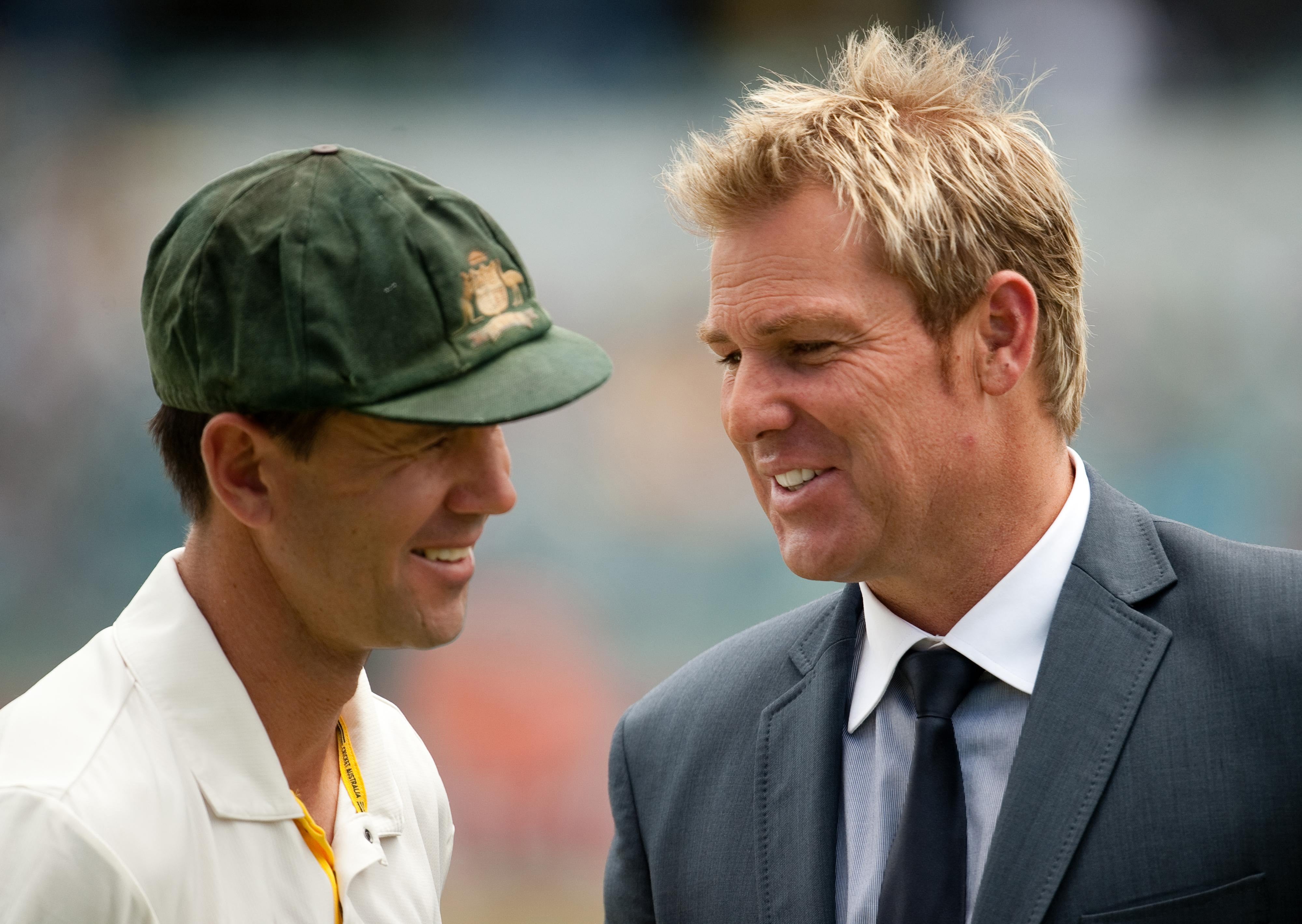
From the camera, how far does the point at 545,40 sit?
208 inches

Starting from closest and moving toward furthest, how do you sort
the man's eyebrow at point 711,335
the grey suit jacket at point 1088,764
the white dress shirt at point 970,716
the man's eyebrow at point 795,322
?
the grey suit jacket at point 1088,764 < the white dress shirt at point 970,716 < the man's eyebrow at point 795,322 < the man's eyebrow at point 711,335

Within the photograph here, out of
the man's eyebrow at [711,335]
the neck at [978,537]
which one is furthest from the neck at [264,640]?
the neck at [978,537]

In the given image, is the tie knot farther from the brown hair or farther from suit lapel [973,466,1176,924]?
the brown hair

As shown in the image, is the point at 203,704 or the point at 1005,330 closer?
the point at 203,704

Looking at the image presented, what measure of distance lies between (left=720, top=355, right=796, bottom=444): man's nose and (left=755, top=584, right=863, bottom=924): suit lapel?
0.43 metres

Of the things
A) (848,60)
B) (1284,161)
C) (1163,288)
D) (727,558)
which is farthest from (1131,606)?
(1284,161)

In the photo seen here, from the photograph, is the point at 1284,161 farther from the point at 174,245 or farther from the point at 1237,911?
the point at 174,245

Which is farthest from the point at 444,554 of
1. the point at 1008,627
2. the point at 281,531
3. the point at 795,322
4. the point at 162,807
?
the point at 1008,627

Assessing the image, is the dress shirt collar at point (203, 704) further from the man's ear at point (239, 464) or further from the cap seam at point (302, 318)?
the cap seam at point (302, 318)

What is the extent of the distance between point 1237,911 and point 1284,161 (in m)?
4.43

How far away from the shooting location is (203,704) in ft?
5.65

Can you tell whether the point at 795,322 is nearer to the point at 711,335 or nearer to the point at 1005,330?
the point at 711,335

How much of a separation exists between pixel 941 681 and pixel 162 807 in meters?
1.24

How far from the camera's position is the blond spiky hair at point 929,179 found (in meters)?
2.12
